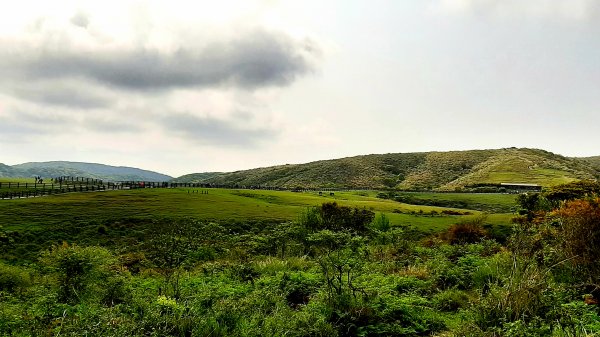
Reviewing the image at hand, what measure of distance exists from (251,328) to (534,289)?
23.1 ft

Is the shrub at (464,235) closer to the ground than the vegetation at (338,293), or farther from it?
closer to the ground

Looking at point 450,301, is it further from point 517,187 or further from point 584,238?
point 517,187

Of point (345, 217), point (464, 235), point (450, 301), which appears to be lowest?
point (464, 235)

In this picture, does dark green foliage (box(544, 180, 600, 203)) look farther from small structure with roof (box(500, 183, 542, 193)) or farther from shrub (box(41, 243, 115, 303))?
small structure with roof (box(500, 183, 542, 193))

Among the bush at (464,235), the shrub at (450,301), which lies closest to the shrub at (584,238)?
the shrub at (450,301)

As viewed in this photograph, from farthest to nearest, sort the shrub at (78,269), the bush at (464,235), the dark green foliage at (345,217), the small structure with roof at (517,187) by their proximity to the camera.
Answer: the small structure with roof at (517,187)
the dark green foliage at (345,217)
the bush at (464,235)
the shrub at (78,269)

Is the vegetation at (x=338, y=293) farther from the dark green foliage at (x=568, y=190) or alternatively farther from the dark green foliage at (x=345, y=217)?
the dark green foliage at (x=568, y=190)

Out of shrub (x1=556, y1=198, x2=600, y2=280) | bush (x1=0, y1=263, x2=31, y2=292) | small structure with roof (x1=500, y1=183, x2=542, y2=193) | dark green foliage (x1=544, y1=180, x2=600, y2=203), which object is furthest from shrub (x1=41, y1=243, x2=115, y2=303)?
small structure with roof (x1=500, y1=183, x2=542, y2=193)

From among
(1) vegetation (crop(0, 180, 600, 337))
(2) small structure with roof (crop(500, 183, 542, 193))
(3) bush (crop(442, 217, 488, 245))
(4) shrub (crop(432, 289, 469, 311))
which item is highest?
(2) small structure with roof (crop(500, 183, 542, 193))

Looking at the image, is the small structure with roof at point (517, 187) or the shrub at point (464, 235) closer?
the shrub at point (464, 235)

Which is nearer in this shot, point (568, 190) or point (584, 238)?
point (584, 238)

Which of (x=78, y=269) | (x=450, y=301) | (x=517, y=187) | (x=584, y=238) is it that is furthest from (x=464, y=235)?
(x=517, y=187)

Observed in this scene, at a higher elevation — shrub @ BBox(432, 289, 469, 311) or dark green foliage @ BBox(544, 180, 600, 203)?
dark green foliage @ BBox(544, 180, 600, 203)

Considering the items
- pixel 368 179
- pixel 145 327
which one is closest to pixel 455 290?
pixel 145 327
